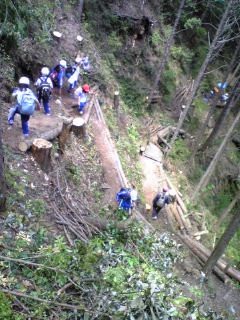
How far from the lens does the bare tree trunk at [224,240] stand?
10.1 m

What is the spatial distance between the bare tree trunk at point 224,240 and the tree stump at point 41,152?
5.58 meters

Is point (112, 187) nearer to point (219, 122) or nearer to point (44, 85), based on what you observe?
point (44, 85)

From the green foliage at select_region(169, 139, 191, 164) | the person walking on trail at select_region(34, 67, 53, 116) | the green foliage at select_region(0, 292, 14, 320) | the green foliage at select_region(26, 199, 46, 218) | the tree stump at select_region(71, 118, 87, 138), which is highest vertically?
the green foliage at select_region(0, 292, 14, 320)

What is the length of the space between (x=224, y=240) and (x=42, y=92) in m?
7.29

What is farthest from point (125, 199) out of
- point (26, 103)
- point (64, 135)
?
point (26, 103)

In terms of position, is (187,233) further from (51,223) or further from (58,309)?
(58,309)

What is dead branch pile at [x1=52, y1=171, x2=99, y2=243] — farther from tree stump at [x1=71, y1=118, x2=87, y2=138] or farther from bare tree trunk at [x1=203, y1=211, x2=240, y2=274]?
bare tree trunk at [x1=203, y1=211, x2=240, y2=274]

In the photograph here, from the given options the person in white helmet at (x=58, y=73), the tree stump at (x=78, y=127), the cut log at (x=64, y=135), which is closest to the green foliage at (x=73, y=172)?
the cut log at (x=64, y=135)

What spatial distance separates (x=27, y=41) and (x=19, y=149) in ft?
19.5

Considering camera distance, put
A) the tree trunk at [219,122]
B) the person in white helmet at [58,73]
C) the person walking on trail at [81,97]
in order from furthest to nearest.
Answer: the tree trunk at [219,122] → the person walking on trail at [81,97] → the person in white helmet at [58,73]

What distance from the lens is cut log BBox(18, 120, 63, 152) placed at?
349 inches

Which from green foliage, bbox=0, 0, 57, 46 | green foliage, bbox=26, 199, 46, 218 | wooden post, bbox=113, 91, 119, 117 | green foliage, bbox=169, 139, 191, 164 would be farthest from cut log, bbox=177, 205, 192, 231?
green foliage, bbox=0, 0, 57, 46

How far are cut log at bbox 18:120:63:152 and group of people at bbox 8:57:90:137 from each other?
1.54 ft

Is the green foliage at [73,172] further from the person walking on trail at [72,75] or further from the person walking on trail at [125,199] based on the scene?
the person walking on trail at [72,75]
